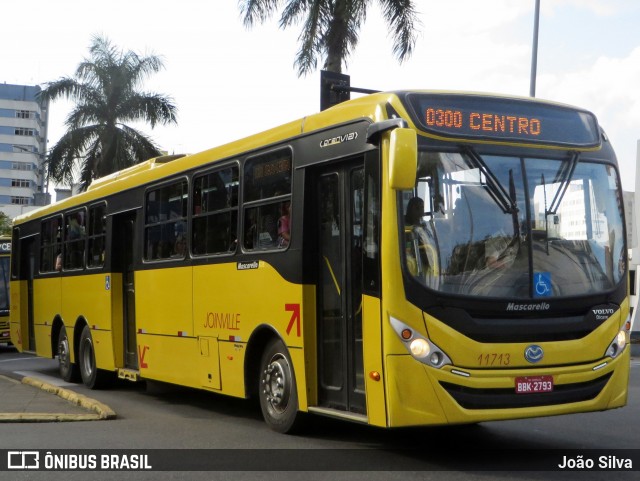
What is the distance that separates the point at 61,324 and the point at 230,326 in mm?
7968

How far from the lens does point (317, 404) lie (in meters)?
→ 9.73

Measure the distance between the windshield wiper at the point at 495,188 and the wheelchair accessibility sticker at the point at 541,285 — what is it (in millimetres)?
585

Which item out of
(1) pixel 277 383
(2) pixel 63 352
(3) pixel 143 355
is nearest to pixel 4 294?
(2) pixel 63 352

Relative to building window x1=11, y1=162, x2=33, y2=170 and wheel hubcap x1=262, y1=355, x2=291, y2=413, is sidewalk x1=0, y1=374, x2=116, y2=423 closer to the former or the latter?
wheel hubcap x1=262, y1=355, x2=291, y2=413

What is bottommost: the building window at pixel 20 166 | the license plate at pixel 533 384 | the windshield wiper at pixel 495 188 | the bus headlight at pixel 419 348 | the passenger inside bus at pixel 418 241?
the license plate at pixel 533 384

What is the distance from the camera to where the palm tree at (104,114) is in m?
43.3

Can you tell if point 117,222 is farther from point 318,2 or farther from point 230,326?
point 318,2

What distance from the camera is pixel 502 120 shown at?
9016 millimetres

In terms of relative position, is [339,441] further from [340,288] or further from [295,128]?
[295,128]

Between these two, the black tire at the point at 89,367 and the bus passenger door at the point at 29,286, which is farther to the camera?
the bus passenger door at the point at 29,286

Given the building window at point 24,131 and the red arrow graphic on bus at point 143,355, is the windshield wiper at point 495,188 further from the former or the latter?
the building window at point 24,131

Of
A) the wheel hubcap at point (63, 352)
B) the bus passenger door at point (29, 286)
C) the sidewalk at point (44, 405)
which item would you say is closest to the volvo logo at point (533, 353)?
the sidewalk at point (44, 405)

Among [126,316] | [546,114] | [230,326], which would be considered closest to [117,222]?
[126,316]

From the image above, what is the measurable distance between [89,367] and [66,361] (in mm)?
1308
